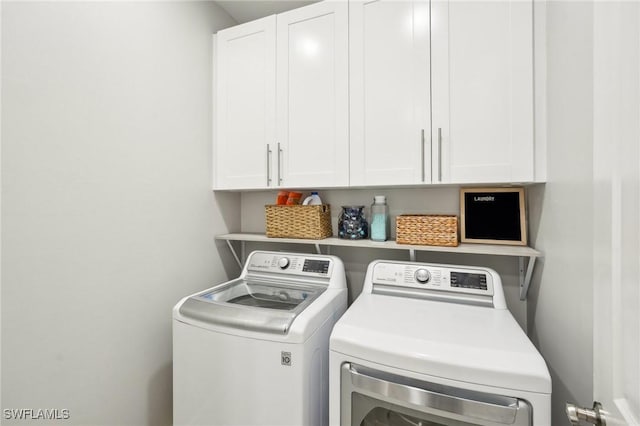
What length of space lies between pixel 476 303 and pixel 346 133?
106 cm

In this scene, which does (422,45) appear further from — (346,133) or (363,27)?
(346,133)

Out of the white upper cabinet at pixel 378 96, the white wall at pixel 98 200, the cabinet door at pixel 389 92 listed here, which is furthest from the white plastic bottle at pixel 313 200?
the white wall at pixel 98 200

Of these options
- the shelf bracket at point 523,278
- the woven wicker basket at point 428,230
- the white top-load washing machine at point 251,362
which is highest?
the woven wicker basket at point 428,230

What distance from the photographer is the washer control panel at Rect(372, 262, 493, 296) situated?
51.0 inches

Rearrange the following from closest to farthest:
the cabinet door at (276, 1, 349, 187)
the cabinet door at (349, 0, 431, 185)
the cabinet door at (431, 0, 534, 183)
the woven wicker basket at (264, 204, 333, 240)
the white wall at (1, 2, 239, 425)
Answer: the white wall at (1, 2, 239, 425), the cabinet door at (431, 0, 534, 183), the cabinet door at (349, 0, 431, 185), the cabinet door at (276, 1, 349, 187), the woven wicker basket at (264, 204, 333, 240)

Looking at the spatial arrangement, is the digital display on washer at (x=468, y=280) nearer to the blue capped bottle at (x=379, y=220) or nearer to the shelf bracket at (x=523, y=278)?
the shelf bracket at (x=523, y=278)

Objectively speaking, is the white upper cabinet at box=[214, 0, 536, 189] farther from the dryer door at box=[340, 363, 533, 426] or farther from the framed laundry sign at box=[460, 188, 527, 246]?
the dryer door at box=[340, 363, 533, 426]

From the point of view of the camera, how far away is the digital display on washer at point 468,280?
129cm

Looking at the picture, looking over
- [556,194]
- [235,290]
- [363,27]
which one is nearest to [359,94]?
[363,27]

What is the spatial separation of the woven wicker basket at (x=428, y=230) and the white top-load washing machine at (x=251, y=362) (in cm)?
51

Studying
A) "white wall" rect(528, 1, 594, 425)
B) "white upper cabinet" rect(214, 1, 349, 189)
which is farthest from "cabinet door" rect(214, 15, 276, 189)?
"white wall" rect(528, 1, 594, 425)

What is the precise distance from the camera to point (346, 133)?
1496 mm

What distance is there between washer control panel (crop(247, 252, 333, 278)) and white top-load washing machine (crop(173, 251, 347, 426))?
227 mm

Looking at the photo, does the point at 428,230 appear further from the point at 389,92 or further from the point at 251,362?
the point at 251,362
